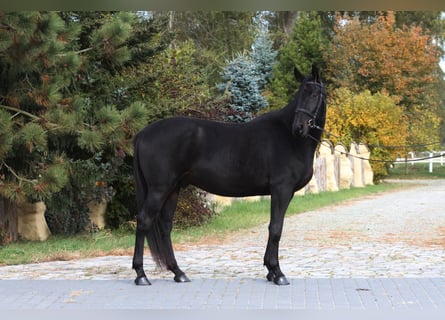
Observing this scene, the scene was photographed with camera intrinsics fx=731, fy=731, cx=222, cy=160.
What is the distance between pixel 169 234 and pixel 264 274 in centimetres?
125

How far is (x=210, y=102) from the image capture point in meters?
13.9

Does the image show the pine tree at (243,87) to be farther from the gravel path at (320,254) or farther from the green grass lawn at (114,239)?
the gravel path at (320,254)

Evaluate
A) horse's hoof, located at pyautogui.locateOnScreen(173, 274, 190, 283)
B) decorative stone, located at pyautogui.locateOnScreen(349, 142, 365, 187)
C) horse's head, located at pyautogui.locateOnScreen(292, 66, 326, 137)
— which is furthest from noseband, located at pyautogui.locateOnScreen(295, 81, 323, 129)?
decorative stone, located at pyautogui.locateOnScreen(349, 142, 365, 187)

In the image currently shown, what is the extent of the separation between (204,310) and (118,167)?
6802 millimetres

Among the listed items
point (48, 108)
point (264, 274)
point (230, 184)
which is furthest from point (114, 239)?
point (230, 184)

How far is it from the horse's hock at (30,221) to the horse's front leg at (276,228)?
550cm

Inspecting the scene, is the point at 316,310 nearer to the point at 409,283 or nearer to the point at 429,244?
the point at 409,283

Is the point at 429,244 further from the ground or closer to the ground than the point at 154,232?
closer to the ground

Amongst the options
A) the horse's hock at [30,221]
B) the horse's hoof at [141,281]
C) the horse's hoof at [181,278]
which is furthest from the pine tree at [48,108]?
the horse's hoof at [181,278]

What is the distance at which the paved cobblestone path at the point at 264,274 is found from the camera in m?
6.52

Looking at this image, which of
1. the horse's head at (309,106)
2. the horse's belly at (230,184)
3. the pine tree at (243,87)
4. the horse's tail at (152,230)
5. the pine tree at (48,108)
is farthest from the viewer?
the pine tree at (243,87)

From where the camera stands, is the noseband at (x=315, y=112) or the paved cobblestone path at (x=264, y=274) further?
the noseband at (x=315, y=112)

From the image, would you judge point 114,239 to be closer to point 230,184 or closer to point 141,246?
point 141,246

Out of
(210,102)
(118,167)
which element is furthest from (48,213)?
(210,102)
